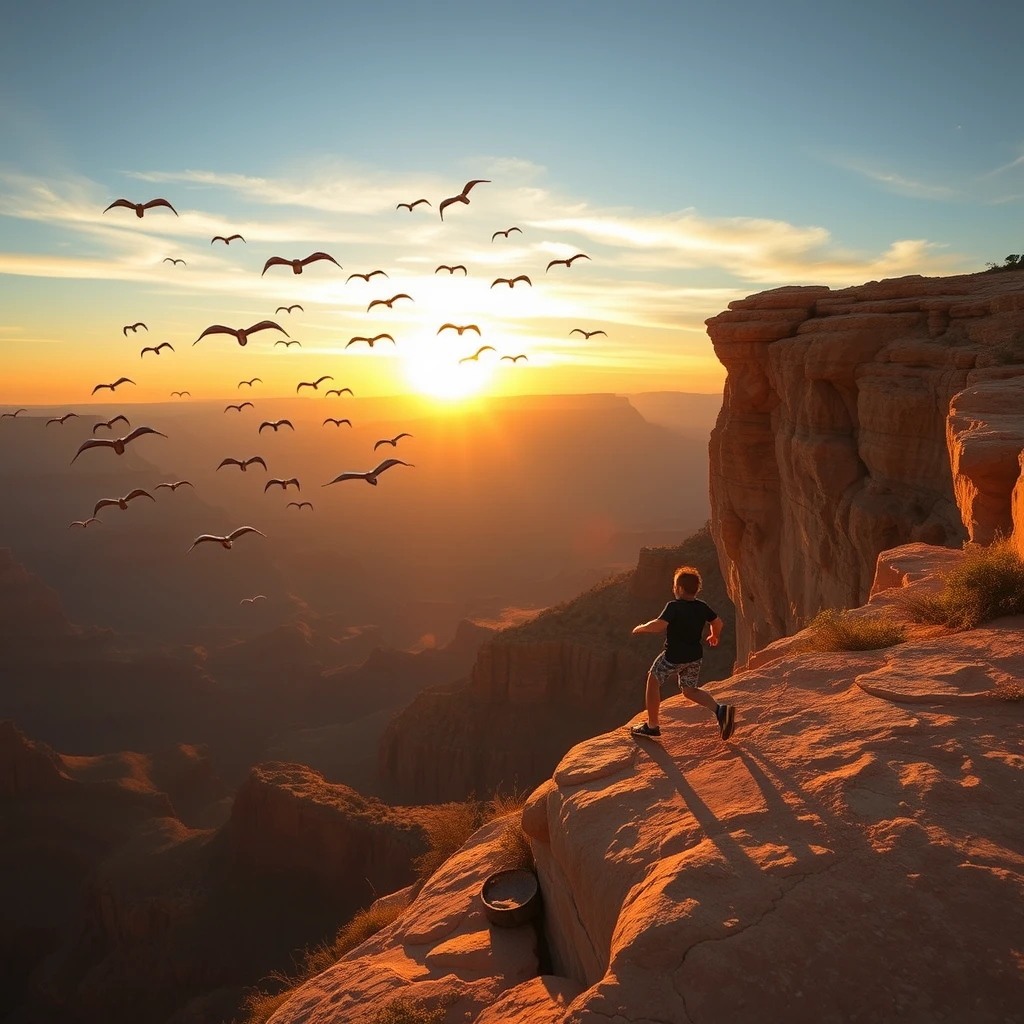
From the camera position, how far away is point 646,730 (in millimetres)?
8039

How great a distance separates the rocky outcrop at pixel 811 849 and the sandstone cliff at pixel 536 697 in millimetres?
32672

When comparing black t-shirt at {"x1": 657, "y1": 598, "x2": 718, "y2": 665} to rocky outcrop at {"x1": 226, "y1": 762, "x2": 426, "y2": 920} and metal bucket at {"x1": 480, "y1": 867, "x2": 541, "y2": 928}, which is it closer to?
metal bucket at {"x1": 480, "y1": 867, "x2": 541, "y2": 928}

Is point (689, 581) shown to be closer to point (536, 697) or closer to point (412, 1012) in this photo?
point (412, 1012)

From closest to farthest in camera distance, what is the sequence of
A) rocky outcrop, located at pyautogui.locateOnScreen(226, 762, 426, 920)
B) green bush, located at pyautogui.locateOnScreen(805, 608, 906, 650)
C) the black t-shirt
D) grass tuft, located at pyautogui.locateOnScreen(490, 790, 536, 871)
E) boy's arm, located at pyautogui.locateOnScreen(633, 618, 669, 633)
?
boy's arm, located at pyautogui.locateOnScreen(633, 618, 669, 633), the black t-shirt, green bush, located at pyautogui.locateOnScreen(805, 608, 906, 650), grass tuft, located at pyautogui.locateOnScreen(490, 790, 536, 871), rocky outcrop, located at pyautogui.locateOnScreen(226, 762, 426, 920)

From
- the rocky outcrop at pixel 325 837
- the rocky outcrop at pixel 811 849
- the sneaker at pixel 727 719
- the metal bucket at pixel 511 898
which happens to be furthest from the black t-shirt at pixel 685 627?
the rocky outcrop at pixel 325 837

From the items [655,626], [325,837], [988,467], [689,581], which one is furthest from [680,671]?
[325,837]

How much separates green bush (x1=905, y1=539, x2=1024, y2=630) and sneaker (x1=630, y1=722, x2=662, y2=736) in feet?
13.2

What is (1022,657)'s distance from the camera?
721 centimetres

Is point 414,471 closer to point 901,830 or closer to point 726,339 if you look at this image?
point 726,339

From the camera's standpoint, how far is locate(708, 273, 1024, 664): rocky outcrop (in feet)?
54.4

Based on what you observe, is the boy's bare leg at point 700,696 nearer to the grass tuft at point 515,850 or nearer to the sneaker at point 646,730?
the sneaker at point 646,730

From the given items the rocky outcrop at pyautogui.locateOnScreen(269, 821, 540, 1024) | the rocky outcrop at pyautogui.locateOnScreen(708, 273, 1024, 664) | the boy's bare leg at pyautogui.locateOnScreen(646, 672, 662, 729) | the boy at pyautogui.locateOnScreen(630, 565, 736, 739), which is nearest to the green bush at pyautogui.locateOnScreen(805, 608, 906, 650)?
the boy at pyautogui.locateOnScreen(630, 565, 736, 739)

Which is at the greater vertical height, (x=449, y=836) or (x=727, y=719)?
(x=727, y=719)

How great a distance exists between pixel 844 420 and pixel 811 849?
18.0m
